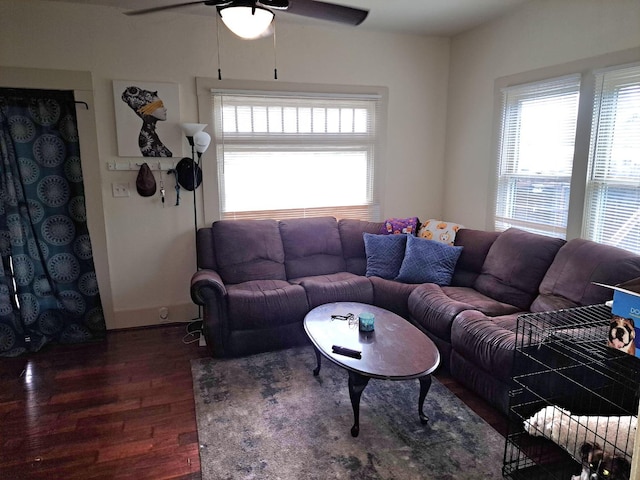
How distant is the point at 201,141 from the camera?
141 inches

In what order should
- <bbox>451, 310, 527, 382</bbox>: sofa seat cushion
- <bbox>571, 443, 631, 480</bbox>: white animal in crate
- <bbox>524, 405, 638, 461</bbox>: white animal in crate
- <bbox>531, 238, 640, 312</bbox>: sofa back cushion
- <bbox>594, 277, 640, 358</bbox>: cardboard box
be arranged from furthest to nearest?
<bbox>531, 238, 640, 312</bbox>: sofa back cushion, <bbox>451, 310, 527, 382</bbox>: sofa seat cushion, <bbox>524, 405, 638, 461</bbox>: white animal in crate, <bbox>571, 443, 631, 480</bbox>: white animal in crate, <bbox>594, 277, 640, 358</bbox>: cardboard box

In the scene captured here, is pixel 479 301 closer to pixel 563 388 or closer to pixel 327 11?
pixel 563 388

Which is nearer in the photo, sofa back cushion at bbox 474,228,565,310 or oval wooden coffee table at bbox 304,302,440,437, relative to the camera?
oval wooden coffee table at bbox 304,302,440,437

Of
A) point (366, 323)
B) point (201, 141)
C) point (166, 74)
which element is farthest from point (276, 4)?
point (166, 74)

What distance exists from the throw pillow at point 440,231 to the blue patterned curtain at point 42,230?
117 inches

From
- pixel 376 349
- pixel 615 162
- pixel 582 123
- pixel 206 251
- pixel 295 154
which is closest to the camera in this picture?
pixel 376 349

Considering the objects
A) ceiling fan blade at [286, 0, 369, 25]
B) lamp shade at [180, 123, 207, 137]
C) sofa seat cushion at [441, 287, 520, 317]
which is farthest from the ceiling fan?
sofa seat cushion at [441, 287, 520, 317]

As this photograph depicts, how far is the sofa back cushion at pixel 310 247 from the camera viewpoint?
394 centimetres

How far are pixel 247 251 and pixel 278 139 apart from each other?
1.12 m

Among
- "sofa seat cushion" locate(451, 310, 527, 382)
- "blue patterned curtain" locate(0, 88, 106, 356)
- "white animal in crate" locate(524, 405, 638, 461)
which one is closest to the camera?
"white animal in crate" locate(524, 405, 638, 461)

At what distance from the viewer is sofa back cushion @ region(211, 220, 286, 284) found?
3.70m

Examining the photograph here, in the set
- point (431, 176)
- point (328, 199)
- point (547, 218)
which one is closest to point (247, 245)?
point (328, 199)

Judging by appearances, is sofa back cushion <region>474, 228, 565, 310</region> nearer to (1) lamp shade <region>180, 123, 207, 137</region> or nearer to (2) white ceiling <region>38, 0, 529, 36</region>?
(2) white ceiling <region>38, 0, 529, 36</region>

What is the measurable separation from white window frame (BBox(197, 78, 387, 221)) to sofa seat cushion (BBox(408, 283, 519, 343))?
1.43 m
